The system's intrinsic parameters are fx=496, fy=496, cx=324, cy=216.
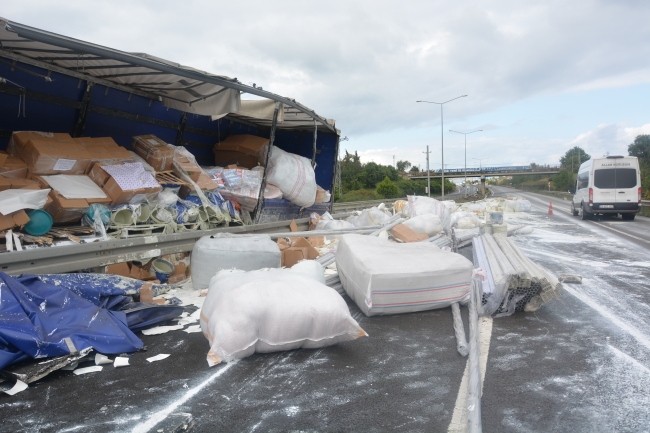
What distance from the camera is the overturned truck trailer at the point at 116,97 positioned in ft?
20.3

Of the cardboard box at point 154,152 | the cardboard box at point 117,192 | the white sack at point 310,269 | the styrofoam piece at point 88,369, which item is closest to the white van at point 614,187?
the cardboard box at point 154,152

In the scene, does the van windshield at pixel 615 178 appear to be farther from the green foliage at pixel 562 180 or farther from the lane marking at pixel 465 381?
the green foliage at pixel 562 180

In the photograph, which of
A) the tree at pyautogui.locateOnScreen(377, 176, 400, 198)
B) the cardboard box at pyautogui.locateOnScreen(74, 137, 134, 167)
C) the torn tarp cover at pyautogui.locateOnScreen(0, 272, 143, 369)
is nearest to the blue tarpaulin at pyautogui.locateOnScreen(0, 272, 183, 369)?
the torn tarp cover at pyautogui.locateOnScreen(0, 272, 143, 369)

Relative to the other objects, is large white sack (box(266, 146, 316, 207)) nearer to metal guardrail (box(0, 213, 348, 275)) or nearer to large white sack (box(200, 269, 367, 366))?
metal guardrail (box(0, 213, 348, 275))

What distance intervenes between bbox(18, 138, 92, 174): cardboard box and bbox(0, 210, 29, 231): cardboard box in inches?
42.2

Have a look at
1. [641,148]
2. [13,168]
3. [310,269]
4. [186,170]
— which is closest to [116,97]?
[186,170]

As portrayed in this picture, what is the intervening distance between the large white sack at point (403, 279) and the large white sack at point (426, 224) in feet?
16.1

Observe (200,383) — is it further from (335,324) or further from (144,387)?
(335,324)

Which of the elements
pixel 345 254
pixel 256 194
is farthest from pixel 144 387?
pixel 256 194

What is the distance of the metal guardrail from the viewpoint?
491 centimetres

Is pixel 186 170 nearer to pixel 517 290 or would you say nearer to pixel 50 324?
pixel 50 324

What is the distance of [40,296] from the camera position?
13.3 feet

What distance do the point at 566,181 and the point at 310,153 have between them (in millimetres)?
102329

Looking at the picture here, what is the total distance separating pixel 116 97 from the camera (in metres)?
8.70
